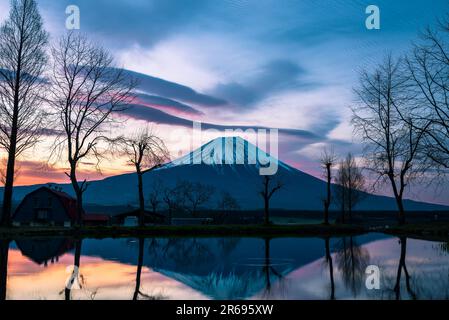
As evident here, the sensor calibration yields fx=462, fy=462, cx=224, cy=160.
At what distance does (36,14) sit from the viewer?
36.2 meters

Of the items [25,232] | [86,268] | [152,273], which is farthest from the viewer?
[25,232]

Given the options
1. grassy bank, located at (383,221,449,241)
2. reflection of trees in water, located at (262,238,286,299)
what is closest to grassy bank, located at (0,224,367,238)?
grassy bank, located at (383,221,449,241)

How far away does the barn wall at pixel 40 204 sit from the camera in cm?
7462

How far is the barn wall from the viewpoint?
245 feet

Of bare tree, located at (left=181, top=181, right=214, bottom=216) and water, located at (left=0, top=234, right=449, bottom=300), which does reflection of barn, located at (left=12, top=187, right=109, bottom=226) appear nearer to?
bare tree, located at (left=181, top=181, right=214, bottom=216)

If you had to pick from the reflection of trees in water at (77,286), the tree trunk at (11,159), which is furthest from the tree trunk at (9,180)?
the reflection of trees in water at (77,286)

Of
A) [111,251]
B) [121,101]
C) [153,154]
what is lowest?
[111,251]

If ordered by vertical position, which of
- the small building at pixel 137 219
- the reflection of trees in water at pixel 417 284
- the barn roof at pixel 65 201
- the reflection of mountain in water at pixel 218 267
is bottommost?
the small building at pixel 137 219

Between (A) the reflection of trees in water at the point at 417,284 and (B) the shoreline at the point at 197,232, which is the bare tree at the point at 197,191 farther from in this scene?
(A) the reflection of trees in water at the point at 417,284

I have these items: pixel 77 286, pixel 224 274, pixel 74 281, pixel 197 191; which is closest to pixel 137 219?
pixel 197 191

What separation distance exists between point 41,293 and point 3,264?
19.7 feet

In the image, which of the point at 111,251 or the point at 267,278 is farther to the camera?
the point at 111,251

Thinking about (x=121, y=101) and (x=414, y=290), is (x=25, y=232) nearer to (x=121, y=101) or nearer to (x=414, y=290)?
(x=121, y=101)
